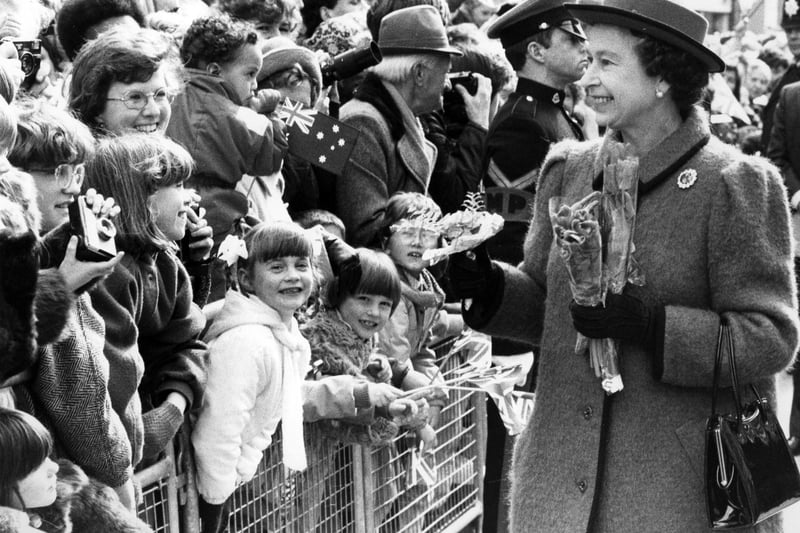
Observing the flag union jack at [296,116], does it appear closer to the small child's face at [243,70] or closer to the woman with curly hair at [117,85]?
the small child's face at [243,70]

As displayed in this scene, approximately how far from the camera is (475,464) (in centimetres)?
695

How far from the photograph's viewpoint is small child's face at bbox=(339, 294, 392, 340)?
18.2 ft

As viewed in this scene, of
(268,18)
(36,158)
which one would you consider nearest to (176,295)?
(36,158)

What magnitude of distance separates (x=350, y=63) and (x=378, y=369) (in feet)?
5.45

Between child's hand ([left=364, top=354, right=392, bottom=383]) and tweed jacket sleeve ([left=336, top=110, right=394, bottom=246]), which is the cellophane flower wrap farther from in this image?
tweed jacket sleeve ([left=336, top=110, right=394, bottom=246])

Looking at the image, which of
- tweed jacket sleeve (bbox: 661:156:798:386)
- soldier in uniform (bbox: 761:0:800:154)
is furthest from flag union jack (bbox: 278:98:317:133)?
soldier in uniform (bbox: 761:0:800:154)

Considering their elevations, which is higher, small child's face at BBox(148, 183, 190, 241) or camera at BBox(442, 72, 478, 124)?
small child's face at BBox(148, 183, 190, 241)

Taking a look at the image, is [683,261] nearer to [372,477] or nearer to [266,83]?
[372,477]

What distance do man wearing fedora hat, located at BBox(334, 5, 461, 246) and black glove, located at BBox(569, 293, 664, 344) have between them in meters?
2.48

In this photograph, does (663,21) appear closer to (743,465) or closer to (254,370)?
(743,465)

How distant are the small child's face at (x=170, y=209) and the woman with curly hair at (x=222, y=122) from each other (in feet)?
3.01

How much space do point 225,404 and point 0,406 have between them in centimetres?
144

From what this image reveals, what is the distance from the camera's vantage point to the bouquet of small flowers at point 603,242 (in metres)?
3.76

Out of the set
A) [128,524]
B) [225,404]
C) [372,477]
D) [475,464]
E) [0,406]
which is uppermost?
[0,406]
